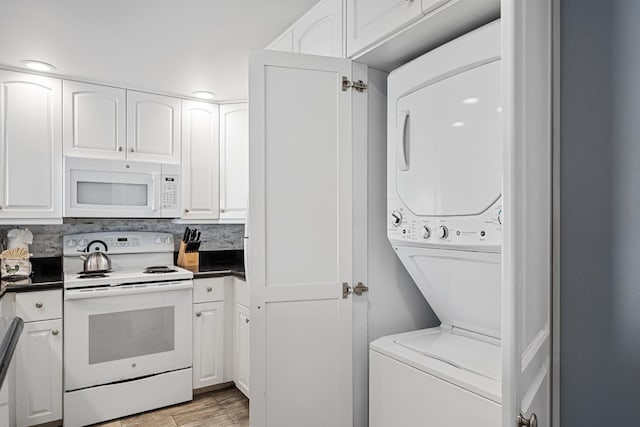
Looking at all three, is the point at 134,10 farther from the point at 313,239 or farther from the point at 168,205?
the point at 168,205

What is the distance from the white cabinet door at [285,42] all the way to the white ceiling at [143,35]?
3 centimetres

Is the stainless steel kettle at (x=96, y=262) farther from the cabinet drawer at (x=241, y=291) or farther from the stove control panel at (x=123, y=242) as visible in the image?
the cabinet drawer at (x=241, y=291)

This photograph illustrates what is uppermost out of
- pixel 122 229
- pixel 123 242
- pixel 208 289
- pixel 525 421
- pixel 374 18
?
pixel 374 18

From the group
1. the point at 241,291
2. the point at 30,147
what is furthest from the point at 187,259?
the point at 30,147

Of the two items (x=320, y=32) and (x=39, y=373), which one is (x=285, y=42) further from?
(x=39, y=373)

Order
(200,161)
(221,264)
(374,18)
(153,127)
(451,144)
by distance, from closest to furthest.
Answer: (451,144), (374,18), (153,127), (200,161), (221,264)

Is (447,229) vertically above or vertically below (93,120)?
below

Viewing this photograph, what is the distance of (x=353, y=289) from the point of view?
72.9 inches

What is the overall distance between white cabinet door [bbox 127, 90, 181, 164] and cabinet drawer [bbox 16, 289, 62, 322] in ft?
3.62

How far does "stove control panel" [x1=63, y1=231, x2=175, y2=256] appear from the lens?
306cm

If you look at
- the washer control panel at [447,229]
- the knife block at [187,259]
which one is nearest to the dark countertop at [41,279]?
the knife block at [187,259]

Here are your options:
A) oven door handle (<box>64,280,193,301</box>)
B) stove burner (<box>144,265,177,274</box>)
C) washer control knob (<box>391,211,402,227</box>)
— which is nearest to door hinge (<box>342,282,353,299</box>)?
washer control knob (<box>391,211,402,227</box>)

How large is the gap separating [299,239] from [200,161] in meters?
1.92

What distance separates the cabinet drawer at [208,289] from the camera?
3.03 meters
